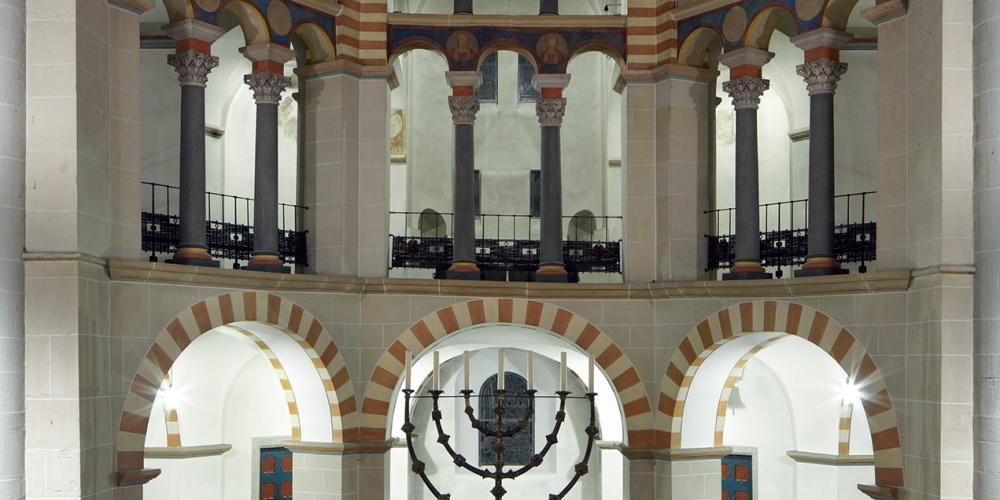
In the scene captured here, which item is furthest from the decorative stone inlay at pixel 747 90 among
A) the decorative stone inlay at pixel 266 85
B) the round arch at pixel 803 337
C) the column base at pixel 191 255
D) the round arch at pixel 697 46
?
the column base at pixel 191 255

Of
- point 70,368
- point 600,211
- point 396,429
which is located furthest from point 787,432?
point 70,368

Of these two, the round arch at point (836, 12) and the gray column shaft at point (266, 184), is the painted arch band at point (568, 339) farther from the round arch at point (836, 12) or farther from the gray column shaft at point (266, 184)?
the round arch at point (836, 12)

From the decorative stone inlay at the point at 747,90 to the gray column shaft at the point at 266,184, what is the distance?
17.3 ft

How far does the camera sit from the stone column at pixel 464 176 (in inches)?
599

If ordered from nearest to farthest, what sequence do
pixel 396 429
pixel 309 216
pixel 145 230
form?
pixel 145 230 → pixel 309 216 → pixel 396 429

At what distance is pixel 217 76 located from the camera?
17.9 meters

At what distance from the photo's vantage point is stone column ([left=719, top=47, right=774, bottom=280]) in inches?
569

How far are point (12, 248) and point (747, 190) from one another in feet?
26.6

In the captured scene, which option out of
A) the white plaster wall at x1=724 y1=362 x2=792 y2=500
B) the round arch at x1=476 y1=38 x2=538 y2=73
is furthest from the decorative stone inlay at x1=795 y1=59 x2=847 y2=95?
the white plaster wall at x1=724 y1=362 x2=792 y2=500

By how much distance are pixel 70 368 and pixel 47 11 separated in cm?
306

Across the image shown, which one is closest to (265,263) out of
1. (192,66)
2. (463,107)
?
(192,66)

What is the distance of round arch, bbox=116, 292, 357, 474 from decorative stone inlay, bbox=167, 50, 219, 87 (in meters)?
2.29

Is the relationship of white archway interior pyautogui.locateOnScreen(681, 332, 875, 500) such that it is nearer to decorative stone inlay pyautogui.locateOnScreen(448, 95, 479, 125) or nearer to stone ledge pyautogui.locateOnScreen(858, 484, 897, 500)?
stone ledge pyautogui.locateOnScreen(858, 484, 897, 500)

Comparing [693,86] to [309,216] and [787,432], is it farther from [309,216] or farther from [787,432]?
[787,432]
